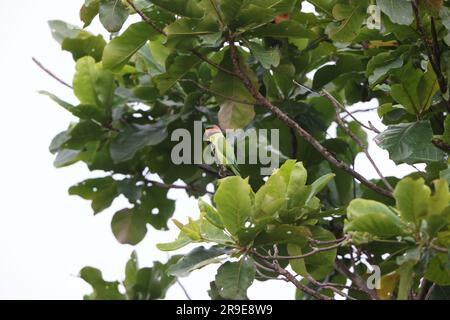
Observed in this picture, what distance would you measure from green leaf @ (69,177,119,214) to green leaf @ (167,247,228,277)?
48.6 inches

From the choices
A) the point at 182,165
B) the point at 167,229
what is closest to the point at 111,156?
the point at 182,165

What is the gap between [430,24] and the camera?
2.22 m

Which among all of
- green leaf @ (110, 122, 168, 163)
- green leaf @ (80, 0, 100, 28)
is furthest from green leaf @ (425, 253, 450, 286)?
green leaf @ (110, 122, 168, 163)

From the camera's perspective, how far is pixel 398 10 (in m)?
2.05

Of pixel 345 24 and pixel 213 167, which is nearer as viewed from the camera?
pixel 345 24

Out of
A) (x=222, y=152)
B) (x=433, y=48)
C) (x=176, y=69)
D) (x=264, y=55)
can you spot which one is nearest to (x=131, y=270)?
(x=176, y=69)

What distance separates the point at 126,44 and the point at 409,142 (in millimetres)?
815

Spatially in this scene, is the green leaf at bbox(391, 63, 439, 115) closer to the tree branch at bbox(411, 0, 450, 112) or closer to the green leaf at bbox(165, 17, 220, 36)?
the tree branch at bbox(411, 0, 450, 112)

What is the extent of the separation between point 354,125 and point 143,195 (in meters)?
0.78

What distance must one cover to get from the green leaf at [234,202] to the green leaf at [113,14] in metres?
0.66

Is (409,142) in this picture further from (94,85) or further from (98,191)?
(98,191)

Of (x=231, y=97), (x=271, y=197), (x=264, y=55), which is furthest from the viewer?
(x=231, y=97)

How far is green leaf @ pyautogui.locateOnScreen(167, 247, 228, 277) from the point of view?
192cm
